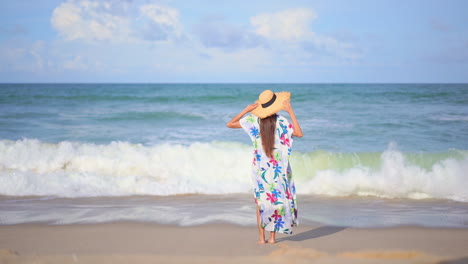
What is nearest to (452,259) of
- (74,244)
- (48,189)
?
(74,244)

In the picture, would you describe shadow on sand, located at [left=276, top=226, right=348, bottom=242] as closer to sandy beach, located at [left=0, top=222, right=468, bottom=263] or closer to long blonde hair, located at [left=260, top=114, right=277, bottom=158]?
sandy beach, located at [left=0, top=222, right=468, bottom=263]

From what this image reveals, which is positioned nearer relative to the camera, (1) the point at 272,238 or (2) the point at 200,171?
(1) the point at 272,238

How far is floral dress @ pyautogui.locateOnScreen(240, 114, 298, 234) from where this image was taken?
3.94 meters

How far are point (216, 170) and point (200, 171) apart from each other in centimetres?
31

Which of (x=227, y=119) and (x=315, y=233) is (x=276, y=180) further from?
(x=227, y=119)

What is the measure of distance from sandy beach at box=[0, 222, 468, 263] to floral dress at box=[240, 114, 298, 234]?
11.0 inches

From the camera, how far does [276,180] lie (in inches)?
155

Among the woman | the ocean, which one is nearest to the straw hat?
the woman

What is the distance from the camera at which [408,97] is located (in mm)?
22750

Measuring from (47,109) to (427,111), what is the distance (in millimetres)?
16161

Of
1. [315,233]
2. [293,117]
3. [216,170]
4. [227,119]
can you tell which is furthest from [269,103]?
[227,119]

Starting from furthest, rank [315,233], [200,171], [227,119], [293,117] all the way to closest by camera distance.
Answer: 1. [227,119]
2. [200,171]
3. [315,233]
4. [293,117]

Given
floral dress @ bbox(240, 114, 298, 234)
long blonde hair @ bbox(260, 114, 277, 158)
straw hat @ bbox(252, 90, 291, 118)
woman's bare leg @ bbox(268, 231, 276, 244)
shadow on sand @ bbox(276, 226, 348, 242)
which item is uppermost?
straw hat @ bbox(252, 90, 291, 118)

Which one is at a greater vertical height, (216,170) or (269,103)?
(269,103)
